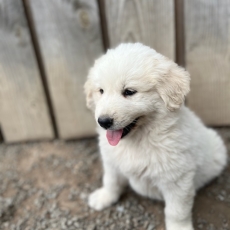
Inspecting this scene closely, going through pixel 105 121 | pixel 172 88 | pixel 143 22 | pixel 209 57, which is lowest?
pixel 209 57

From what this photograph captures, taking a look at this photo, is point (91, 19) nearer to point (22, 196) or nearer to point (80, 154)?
point (80, 154)

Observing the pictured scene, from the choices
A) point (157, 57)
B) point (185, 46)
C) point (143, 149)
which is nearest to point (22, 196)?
point (143, 149)

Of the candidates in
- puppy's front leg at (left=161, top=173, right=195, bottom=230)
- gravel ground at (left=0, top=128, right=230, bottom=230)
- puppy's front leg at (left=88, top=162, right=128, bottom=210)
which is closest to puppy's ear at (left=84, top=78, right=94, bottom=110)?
puppy's front leg at (left=88, top=162, right=128, bottom=210)

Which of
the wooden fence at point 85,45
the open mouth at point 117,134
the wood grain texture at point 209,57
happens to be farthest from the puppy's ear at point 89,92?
the wood grain texture at point 209,57

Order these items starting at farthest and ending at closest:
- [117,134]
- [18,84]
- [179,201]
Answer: [18,84] < [179,201] < [117,134]

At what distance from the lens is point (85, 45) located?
315 cm

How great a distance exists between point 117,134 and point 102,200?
2.99ft

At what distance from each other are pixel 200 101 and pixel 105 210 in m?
1.54

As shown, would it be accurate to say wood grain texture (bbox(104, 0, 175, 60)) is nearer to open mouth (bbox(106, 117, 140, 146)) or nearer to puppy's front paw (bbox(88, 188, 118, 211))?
open mouth (bbox(106, 117, 140, 146))

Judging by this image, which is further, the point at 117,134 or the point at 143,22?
the point at 143,22

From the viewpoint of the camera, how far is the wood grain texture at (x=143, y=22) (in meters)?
2.95

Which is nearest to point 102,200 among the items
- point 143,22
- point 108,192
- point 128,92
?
point 108,192

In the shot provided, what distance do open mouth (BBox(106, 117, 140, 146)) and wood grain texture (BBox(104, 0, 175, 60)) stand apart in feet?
4.04

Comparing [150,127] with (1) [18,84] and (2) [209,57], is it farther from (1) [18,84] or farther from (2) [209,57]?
(1) [18,84]
